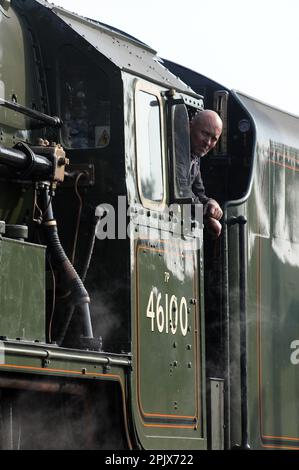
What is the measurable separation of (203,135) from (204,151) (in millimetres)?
127

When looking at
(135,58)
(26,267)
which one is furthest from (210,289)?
(26,267)

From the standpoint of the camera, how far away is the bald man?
8.48 meters

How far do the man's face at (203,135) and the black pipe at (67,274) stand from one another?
1.81 m

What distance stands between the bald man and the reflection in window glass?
710 mm

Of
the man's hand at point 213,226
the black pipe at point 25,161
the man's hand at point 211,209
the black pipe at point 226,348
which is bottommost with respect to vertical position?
the black pipe at point 226,348

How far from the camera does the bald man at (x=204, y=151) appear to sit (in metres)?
8.48

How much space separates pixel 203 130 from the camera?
8.52 metres

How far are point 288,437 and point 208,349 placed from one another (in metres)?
1.26

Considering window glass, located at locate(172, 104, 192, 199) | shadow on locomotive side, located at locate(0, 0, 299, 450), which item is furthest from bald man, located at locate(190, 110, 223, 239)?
window glass, located at locate(172, 104, 192, 199)

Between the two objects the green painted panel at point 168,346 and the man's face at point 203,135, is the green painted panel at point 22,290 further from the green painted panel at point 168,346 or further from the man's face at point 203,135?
the man's face at point 203,135

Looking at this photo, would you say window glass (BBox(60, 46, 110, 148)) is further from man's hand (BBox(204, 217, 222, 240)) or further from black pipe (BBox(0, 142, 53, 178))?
man's hand (BBox(204, 217, 222, 240))

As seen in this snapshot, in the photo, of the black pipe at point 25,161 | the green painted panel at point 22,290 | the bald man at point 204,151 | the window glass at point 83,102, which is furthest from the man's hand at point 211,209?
the green painted panel at point 22,290

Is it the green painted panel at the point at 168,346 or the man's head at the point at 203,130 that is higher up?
the man's head at the point at 203,130

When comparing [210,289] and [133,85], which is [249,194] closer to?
[210,289]
